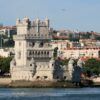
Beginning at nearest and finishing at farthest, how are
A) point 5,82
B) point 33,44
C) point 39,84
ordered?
point 39,84 < point 5,82 < point 33,44

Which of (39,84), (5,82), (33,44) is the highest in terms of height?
(33,44)

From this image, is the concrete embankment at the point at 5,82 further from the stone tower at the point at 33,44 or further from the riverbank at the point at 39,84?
the stone tower at the point at 33,44

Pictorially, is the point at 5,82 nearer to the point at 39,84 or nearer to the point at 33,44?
the point at 39,84

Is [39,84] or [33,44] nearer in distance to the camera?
[39,84]

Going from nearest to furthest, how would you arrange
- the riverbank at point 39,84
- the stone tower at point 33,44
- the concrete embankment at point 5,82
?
1. the riverbank at point 39,84
2. the concrete embankment at point 5,82
3. the stone tower at point 33,44

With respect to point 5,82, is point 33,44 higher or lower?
higher

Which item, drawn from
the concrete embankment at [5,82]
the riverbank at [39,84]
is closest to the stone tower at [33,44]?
the concrete embankment at [5,82]

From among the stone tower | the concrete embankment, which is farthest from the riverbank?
the stone tower

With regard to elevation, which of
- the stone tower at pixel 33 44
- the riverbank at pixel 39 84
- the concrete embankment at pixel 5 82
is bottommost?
the riverbank at pixel 39 84

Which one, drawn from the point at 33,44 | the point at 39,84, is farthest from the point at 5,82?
the point at 33,44

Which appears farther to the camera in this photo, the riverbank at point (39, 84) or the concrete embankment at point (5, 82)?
the concrete embankment at point (5, 82)

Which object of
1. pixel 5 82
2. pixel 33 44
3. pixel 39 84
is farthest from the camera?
pixel 33 44

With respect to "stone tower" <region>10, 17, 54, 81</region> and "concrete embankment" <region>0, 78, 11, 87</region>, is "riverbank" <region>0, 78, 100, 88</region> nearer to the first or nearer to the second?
"concrete embankment" <region>0, 78, 11, 87</region>

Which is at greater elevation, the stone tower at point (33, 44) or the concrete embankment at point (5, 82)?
the stone tower at point (33, 44)
